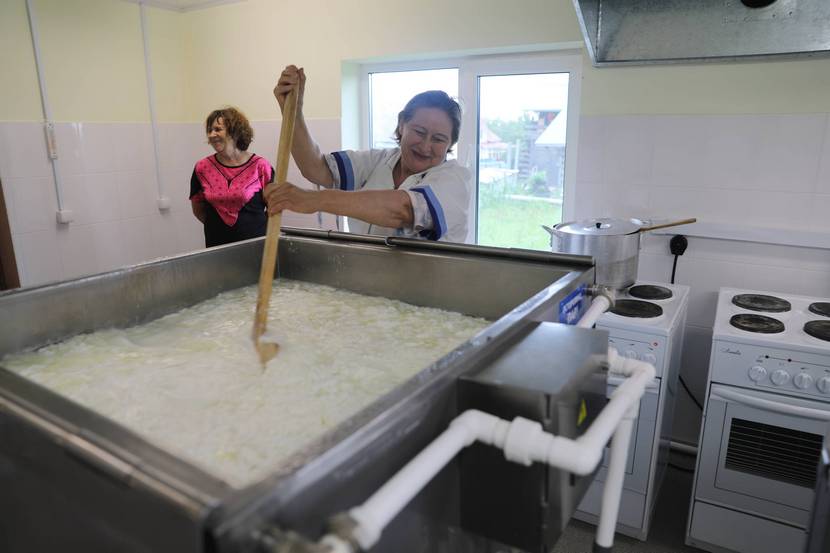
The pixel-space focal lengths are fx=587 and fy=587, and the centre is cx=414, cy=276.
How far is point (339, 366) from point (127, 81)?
315 centimetres

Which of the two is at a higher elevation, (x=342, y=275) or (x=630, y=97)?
(x=630, y=97)

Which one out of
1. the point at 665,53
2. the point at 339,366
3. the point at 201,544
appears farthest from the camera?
the point at 665,53

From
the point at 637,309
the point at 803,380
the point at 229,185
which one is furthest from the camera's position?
the point at 229,185

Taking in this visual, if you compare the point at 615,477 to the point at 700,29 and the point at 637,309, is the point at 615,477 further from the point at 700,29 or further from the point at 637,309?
the point at 700,29

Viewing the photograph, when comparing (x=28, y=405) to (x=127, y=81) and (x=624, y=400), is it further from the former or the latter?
(x=127, y=81)

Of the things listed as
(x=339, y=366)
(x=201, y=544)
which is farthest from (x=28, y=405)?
(x=339, y=366)

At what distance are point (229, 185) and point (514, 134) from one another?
5.04 ft

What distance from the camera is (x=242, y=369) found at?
3.96 feet

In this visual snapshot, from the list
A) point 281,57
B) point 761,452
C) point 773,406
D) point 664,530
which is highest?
point 281,57

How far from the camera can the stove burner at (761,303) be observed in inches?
85.0

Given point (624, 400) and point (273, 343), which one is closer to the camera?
point (624, 400)

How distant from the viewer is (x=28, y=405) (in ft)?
2.40

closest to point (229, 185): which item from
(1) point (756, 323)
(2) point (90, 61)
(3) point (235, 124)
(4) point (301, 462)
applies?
(3) point (235, 124)

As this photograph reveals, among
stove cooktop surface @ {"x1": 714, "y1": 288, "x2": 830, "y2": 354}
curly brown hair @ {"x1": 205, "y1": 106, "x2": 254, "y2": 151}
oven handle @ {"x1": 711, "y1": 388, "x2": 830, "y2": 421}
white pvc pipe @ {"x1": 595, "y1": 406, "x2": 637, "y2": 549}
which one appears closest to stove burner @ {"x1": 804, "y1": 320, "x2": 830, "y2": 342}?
stove cooktop surface @ {"x1": 714, "y1": 288, "x2": 830, "y2": 354}
